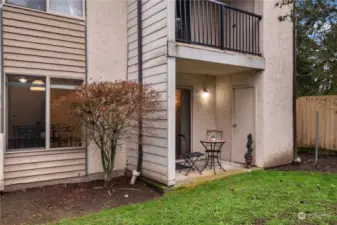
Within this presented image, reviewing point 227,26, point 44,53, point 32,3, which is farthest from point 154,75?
point 227,26

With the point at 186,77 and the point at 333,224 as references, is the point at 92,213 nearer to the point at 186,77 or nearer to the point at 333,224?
the point at 333,224

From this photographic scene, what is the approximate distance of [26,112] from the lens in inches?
217

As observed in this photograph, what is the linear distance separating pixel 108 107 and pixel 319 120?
288 inches

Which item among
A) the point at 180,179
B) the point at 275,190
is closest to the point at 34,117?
the point at 180,179

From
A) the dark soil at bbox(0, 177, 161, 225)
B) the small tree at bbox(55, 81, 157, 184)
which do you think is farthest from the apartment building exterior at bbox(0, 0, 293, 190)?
the small tree at bbox(55, 81, 157, 184)

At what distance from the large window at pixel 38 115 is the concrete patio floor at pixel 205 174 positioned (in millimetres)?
2331

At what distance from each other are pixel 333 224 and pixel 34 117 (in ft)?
18.0

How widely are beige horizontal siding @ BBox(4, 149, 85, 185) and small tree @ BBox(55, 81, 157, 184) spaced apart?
796 mm

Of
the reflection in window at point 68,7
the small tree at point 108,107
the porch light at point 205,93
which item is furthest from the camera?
the porch light at point 205,93

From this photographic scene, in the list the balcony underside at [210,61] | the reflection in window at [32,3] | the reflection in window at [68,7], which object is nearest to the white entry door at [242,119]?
the balcony underside at [210,61]

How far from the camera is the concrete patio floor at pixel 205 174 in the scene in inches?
216

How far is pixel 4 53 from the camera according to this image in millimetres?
5223

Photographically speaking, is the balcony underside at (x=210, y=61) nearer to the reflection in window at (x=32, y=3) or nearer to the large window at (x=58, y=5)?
the large window at (x=58, y=5)

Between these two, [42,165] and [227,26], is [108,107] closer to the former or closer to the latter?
[42,165]
